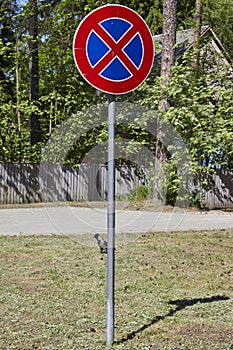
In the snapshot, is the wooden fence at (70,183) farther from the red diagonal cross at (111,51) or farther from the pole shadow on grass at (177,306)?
the red diagonal cross at (111,51)

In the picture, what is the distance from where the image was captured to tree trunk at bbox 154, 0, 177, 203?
19188mm

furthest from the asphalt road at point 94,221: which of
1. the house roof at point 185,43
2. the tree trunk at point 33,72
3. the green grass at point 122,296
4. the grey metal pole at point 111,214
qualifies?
the grey metal pole at point 111,214

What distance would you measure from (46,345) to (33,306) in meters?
1.31

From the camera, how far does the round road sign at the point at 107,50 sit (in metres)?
4.73

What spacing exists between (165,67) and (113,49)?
50.0ft

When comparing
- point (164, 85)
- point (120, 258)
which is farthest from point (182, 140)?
point (120, 258)

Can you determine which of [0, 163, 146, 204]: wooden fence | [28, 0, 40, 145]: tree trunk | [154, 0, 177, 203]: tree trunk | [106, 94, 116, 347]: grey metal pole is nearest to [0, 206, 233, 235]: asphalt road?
[154, 0, 177, 203]: tree trunk

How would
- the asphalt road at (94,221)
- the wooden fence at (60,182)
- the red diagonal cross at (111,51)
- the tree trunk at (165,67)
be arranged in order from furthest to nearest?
the wooden fence at (60,182)
the tree trunk at (165,67)
the asphalt road at (94,221)
the red diagonal cross at (111,51)

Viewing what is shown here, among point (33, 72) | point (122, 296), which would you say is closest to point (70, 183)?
point (33, 72)

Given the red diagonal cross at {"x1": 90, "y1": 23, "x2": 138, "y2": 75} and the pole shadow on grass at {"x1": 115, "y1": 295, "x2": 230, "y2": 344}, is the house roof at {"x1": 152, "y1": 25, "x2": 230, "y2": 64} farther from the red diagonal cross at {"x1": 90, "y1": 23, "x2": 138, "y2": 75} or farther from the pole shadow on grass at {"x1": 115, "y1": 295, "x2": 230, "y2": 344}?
the red diagonal cross at {"x1": 90, "y1": 23, "x2": 138, "y2": 75}

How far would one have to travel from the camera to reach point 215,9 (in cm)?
3803

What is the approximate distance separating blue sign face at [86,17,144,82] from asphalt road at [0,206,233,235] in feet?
25.6

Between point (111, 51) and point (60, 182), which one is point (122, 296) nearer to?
point (111, 51)

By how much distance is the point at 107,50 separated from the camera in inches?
187
